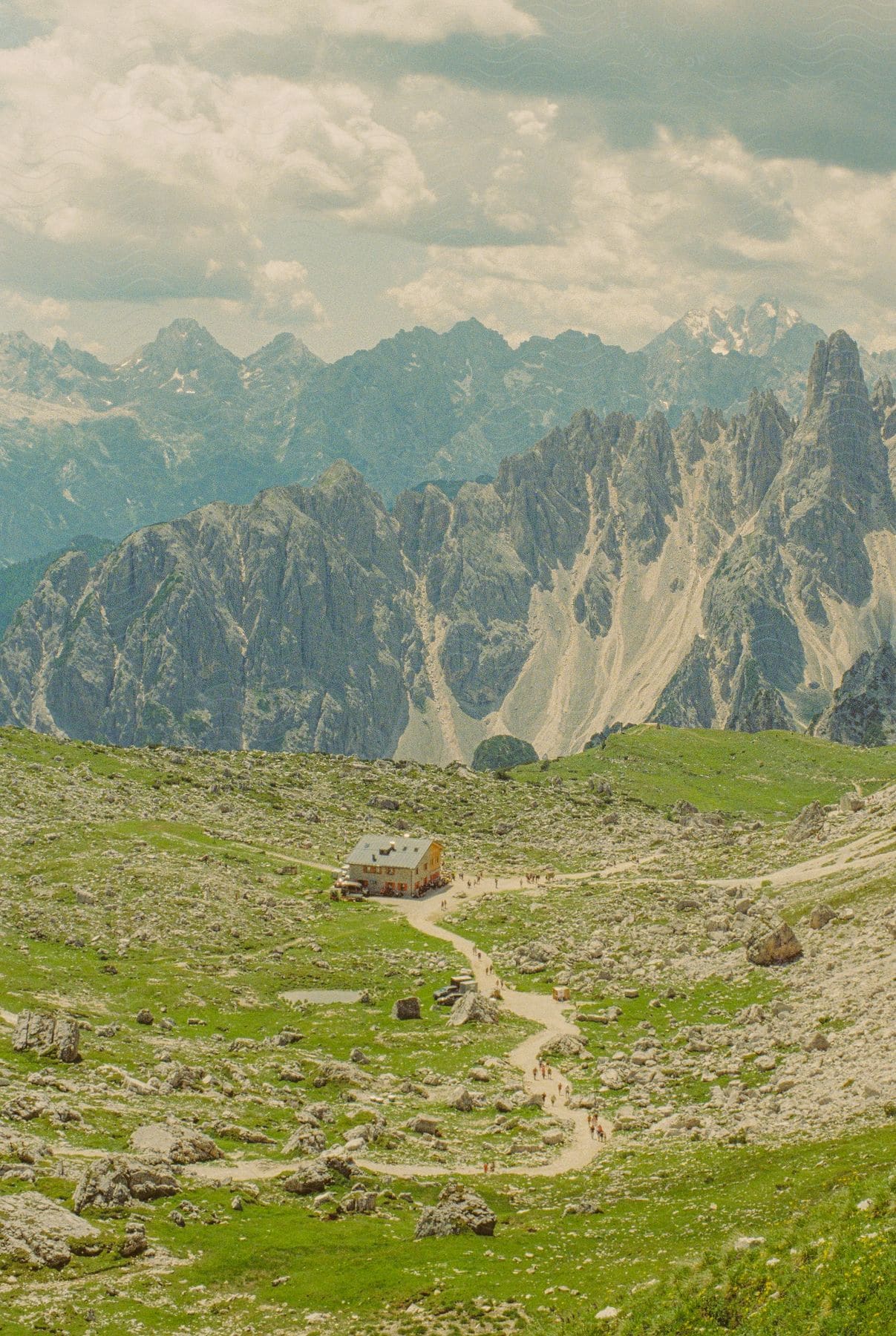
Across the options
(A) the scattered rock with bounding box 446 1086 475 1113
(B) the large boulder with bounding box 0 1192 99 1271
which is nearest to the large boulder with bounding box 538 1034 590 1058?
(A) the scattered rock with bounding box 446 1086 475 1113

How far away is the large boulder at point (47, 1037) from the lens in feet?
213

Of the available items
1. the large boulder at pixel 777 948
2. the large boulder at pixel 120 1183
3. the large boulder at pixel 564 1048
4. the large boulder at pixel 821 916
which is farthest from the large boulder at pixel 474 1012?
the large boulder at pixel 120 1183

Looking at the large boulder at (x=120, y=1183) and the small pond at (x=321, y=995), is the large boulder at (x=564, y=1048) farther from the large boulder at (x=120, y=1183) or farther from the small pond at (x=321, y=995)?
the large boulder at (x=120, y=1183)

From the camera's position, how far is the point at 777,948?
86875mm

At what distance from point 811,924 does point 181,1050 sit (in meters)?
47.8

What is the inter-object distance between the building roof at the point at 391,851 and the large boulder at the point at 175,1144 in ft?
269

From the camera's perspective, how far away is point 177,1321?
38.3 metres

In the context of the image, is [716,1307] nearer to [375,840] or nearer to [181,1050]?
[181,1050]

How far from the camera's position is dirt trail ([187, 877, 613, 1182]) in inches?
2127

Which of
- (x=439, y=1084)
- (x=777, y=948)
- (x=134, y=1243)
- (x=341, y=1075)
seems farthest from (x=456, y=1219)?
(x=777, y=948)

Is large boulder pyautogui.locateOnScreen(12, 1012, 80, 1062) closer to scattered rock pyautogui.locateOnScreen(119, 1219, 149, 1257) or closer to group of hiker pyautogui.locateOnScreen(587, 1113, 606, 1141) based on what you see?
scattered rock pyautogui.locateOnScreen(119, 1219, 149, 1257)

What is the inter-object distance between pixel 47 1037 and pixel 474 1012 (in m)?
32.4

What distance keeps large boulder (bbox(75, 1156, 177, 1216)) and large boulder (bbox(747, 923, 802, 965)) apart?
5158 centimetres

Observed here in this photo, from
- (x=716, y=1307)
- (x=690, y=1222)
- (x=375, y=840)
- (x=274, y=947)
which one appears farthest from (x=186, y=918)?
(x=716, y=1307)
